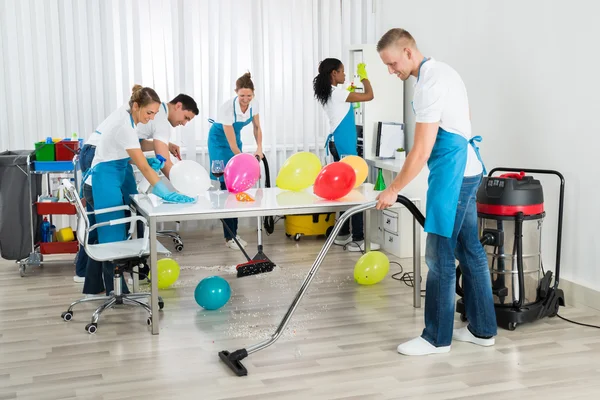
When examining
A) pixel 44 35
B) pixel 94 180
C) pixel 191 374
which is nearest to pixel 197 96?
pixel 44 35

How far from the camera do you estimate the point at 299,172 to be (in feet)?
14.8

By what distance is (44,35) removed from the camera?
20.7 feet

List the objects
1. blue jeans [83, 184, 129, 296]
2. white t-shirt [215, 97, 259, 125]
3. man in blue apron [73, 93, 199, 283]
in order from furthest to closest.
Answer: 1. white t-shirt [215, 97, 259, 125]
2. man in blue apron [73, 93, 199, 283]
3. blue jeans [83, 184, 129, 296]

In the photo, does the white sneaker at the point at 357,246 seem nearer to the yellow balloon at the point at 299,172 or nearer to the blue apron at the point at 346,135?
the blue apron at the point at 346,135

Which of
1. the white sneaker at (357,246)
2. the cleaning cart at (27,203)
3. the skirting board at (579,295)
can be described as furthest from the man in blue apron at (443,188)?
the cleaning cart at (27,203)

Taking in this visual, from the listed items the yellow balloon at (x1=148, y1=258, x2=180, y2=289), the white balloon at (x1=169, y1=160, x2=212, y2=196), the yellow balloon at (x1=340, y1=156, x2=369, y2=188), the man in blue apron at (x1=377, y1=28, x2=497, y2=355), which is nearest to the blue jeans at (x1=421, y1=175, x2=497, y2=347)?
the man in blue apron at (x1=377, y1=28, x2=497, y2=355)

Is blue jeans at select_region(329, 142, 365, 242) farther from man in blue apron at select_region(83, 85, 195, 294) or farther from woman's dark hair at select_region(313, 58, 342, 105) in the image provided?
man in blue apron at select_region(83, 85, 195, 294)

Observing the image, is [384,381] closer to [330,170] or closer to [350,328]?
[350,328]

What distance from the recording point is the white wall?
4.21 m

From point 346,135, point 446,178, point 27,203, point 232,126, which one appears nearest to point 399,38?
point 446,178

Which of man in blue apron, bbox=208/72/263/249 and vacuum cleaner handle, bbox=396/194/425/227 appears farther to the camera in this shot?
man in blue apron, bbox=208/72/263/249

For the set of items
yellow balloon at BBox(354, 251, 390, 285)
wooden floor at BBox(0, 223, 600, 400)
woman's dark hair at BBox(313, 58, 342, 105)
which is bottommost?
wooden floor at BBox(0, 223, 600, 400)

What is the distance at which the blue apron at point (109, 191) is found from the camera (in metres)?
4.35

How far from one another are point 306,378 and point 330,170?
132cm
